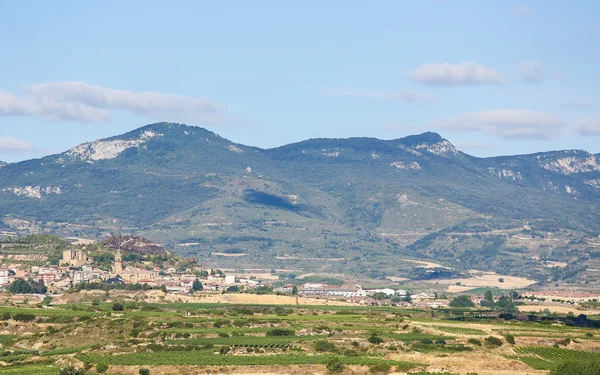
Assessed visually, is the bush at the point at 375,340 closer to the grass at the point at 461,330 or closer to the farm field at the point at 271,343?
the farm field at the point at 271,343

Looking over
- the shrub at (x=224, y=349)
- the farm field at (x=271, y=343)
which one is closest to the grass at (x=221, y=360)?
the farm field at (x=271, y=343)

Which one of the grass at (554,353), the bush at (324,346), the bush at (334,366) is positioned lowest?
the grass at (554,353)

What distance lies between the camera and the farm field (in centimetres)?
12100

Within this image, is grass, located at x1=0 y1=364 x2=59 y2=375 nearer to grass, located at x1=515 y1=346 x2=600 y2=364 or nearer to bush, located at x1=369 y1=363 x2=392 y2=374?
bush, located at x1=369 y1=363 x2=392 y2=374

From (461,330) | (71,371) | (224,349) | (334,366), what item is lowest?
(334,366)

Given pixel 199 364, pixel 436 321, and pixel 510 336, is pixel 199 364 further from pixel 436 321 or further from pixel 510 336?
pixel 436 321

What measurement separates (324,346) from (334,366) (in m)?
13.6

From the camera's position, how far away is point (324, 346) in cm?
13262

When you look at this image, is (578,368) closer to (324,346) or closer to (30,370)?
(324,346)

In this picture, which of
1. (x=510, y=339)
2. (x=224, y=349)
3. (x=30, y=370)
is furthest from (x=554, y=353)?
(x=30, y=370)

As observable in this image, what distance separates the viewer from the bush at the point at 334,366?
388ft

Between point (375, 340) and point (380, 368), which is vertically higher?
point (375, 340)

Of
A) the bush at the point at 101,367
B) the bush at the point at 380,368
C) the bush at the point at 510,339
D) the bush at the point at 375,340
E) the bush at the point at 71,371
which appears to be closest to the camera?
the bush at the point at 71,371

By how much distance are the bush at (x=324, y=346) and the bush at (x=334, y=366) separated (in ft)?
34.1
